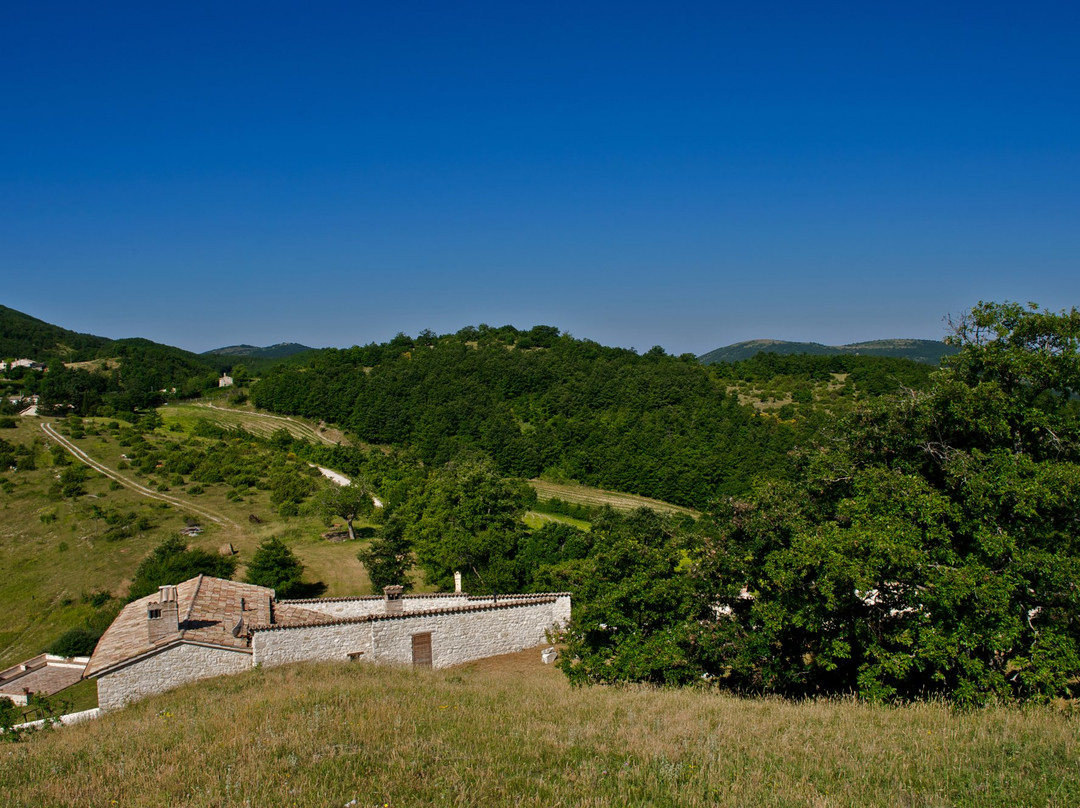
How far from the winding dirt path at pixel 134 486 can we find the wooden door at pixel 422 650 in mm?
30324

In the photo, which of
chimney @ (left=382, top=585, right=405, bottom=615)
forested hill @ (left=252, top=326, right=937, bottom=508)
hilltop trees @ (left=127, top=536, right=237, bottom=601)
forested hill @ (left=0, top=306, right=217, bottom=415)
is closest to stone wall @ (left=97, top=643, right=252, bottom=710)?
chimney @ (left=382, top=585, right=405, bottom=615)

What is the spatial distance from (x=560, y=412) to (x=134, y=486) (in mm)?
58935

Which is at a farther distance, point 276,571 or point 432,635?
point 276,571

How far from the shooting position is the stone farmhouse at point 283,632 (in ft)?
60.4

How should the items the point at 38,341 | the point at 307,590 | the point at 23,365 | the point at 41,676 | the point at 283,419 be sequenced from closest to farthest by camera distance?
the point at 41,676, the point at 307,590, the point at 283,419, the point at 23,365, the point at 38,341

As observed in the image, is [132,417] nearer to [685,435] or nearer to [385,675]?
[685,435]

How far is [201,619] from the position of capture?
832 inches

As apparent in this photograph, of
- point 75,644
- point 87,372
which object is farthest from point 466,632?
point 87,372

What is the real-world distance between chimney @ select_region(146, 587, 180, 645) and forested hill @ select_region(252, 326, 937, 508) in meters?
57.3

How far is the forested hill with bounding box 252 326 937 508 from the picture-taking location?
253 feet

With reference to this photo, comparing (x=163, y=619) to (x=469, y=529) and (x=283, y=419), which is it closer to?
(x=469, y=529)

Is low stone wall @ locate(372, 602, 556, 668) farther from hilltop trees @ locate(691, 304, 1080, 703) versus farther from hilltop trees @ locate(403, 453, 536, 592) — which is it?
hilltop trees @ locate(691, 304, 1080, 703)

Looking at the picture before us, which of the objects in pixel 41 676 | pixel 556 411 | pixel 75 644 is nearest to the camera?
pixel 41 676

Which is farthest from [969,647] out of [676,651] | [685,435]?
[685,435]
